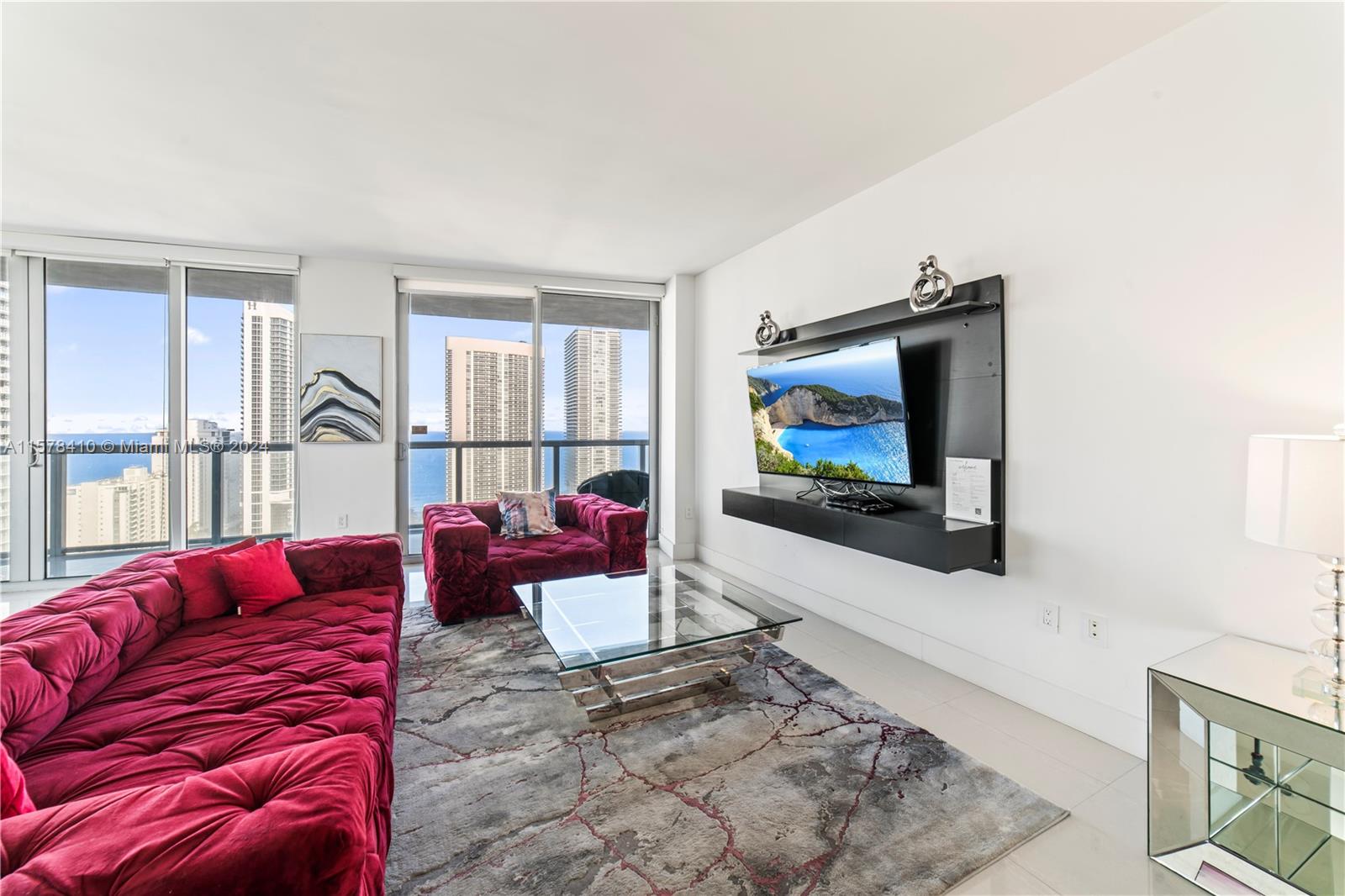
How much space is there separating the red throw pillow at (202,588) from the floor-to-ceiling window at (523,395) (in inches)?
102

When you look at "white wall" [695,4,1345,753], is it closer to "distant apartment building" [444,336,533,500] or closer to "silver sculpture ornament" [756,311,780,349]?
"silver sculpture ornament" [756,311,780,349]

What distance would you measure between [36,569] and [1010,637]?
20.4 feet

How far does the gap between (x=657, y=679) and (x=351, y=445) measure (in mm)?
3418

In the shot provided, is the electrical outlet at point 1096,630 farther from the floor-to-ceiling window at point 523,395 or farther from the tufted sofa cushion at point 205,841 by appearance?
the floor-to-ceiling window at point 523,395

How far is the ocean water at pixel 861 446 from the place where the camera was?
2877 mm

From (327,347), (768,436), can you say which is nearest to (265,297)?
(327,347)

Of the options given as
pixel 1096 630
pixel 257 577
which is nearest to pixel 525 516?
pixel 257 577

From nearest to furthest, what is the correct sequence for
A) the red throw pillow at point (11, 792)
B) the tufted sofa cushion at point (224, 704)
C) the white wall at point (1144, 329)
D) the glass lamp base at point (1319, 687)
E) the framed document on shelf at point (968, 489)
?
the red throw pillow at point (11, 792) < the tufted sofa cushion at point (224, 704) < the glass lamp base at point (1319, 687) < the white wall at point (1144, 329) < the framed document on shelf at point (968, 489)

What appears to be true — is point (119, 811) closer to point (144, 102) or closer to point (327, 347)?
point (144, 102)

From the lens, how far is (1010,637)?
253cm

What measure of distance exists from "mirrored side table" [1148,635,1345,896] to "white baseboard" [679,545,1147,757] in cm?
53

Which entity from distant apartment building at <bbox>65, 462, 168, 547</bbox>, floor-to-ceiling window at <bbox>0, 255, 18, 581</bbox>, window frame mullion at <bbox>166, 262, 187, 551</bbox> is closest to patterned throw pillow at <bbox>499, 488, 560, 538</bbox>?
window frame mullion at <bbox>166, 262, 187, 551</bbox>

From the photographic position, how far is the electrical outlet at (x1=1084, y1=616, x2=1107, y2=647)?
220 centimetres

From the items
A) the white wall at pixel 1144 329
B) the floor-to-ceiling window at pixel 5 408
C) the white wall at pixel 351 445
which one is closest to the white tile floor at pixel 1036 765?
the white wall at pixel 1144 329
